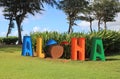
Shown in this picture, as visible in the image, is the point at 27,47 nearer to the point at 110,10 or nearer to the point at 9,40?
the point at 9,40

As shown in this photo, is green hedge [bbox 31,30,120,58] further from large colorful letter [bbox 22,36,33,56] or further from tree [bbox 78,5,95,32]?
tree [bbox 78,5,95,32]

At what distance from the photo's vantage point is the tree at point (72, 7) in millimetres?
49906

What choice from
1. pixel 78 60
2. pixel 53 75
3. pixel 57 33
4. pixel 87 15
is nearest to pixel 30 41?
pixel 57 33

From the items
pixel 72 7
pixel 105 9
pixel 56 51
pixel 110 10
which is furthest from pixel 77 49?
pixel 110 10

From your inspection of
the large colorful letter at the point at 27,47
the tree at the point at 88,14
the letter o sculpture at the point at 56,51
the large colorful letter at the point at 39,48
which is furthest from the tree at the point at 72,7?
the letter o sculpture at the point at 56,51

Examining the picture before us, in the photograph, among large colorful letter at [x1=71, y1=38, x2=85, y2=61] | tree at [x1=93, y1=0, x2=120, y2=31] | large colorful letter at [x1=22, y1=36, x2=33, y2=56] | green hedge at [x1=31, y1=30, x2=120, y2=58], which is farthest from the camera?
tree at [x1=93, y1=0, x2=120, y2=31]

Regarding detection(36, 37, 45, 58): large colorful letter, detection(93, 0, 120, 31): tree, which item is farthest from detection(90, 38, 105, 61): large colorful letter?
detection(93, 0, 120, 31): tree

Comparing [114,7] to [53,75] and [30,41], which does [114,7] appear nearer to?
[30,41]

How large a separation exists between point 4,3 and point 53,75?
32408mm

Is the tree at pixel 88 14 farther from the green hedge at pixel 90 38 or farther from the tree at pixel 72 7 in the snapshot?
the green hedge at pixel 90 38

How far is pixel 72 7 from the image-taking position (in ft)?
167

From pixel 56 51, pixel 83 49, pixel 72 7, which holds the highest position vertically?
pixel 72 7

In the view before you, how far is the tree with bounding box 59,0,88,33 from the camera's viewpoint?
49906 mm

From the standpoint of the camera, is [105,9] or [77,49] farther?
[105,9]
